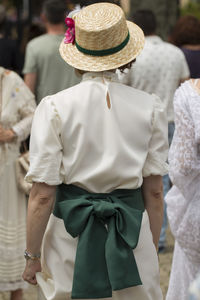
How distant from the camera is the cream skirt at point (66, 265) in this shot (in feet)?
9.04

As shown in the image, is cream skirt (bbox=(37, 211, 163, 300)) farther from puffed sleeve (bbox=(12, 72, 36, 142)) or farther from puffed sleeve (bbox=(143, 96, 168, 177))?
puffed sleeve (bbox=(12, 72, 36, 142))

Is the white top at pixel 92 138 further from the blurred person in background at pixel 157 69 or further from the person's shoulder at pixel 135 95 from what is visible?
the blurred person in background at pixel 157 69

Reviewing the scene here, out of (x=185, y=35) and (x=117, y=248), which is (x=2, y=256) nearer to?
(x=117, y=248)

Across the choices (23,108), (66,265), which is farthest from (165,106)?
(66,265)

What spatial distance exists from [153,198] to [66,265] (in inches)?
19.3

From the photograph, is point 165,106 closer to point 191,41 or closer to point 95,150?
point 95,150

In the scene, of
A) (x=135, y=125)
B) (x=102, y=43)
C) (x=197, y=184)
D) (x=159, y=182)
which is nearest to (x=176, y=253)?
(x=197, y=184)

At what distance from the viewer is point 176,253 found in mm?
3721

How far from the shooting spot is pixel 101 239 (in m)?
2.74

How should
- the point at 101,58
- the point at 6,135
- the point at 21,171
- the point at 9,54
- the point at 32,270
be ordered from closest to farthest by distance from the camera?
the point at 101,58 < the point at 32,270 < the point at 6,135 < the point at 21,171 < the point at 9,54

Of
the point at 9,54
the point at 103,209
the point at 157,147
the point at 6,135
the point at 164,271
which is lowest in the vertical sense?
the point at 164,271

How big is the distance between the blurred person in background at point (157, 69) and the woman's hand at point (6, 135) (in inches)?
64.7

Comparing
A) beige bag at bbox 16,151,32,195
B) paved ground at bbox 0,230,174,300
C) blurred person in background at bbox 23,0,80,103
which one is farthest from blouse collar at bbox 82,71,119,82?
blurred person in background at bbox 23,0,80,103

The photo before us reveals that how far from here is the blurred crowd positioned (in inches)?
129
